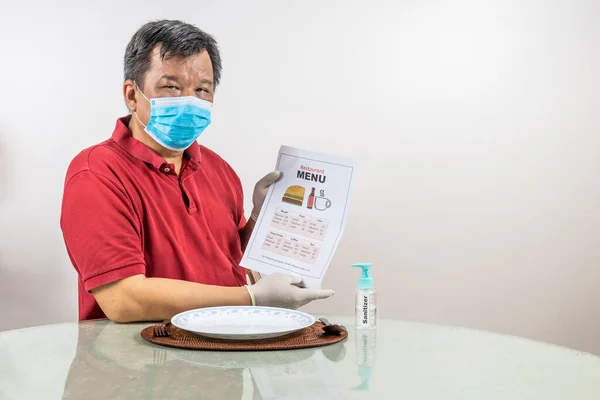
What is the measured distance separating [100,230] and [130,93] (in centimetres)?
55

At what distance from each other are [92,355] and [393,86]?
2195 millimetres

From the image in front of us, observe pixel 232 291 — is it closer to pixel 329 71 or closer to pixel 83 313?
pixel 83 313

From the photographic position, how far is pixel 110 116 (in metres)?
2.94

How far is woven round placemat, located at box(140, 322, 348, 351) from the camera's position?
4.05 feet

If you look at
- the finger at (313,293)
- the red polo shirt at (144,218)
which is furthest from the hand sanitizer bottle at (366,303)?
the red polo shirt at (144,218)

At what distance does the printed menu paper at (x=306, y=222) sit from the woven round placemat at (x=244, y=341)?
1.14ft

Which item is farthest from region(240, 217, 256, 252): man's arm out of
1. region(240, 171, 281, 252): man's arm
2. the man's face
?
the man's face

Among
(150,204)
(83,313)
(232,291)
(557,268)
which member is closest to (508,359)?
(232,291)

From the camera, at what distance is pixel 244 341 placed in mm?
1286

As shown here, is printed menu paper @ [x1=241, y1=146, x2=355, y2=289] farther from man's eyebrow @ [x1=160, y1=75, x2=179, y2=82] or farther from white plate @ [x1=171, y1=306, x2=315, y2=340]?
man's eyebrow @ [x1=160, y1=75, x2=179, y2=82]

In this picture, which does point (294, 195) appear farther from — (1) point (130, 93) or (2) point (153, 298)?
(1) point (130, 93)

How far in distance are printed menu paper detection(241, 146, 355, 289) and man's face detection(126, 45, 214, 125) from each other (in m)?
0.37

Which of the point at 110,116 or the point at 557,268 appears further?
the point at 557,268

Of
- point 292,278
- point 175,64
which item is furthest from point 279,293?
point 175,64
